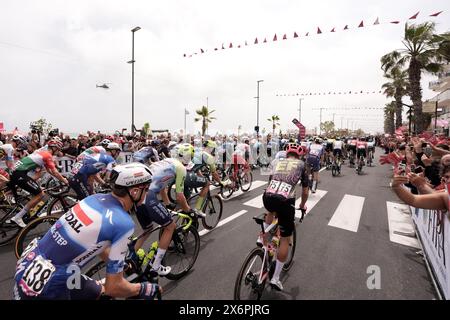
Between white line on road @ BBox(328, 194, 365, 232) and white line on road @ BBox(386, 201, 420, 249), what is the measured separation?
2.60ft

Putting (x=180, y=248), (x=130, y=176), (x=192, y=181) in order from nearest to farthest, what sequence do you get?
(x=130, y=176)
(x=180, y=248)
(x=192, y=181)

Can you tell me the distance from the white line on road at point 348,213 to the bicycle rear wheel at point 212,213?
293 centimetres

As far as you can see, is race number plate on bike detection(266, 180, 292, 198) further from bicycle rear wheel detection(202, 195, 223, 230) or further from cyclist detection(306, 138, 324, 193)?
cyclist detection(306, 138, 324, 193)

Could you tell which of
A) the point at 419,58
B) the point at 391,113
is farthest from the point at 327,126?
the point at 419,58

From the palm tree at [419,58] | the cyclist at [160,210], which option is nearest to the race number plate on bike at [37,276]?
the cyclist at [160,210]

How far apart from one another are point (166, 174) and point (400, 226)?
6.16 metres

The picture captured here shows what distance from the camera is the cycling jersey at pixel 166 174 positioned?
4.64 m

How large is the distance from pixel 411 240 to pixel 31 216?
330 inches

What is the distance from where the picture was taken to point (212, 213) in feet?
21.7

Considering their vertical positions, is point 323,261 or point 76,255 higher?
point 76,255

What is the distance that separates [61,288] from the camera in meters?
2.10

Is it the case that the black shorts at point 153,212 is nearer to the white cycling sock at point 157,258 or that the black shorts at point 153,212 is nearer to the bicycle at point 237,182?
the white cycling sock at point 157,258

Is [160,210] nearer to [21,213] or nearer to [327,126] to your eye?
[21,213]
